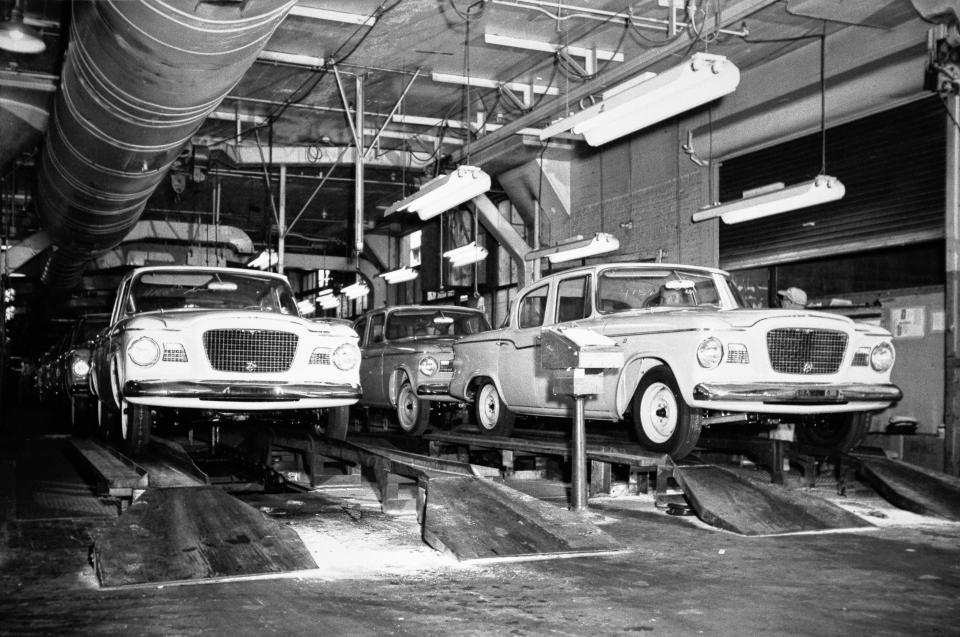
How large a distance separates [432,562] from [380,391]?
6581 millimetres

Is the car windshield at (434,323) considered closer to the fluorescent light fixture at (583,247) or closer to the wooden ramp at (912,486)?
the fluorescent light fixture at (583,247)

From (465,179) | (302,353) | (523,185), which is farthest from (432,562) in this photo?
(523,185)

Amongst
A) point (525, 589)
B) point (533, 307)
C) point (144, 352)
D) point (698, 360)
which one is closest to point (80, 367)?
point (144, 352)

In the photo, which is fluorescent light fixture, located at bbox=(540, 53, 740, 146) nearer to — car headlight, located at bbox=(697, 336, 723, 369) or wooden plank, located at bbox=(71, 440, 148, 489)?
car headlight, located at bbox=(697, 336, 723, 369)

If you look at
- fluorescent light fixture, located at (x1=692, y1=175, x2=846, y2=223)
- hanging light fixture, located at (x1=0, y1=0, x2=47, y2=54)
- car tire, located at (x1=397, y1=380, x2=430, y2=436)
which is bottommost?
car tire, located at (x1=397, y1=380, x2=430, y2=436)

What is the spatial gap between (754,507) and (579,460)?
1265mm

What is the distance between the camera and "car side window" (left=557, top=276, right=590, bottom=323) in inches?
331

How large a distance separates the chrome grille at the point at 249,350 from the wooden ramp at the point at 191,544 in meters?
1.68

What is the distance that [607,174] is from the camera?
52.3 ft

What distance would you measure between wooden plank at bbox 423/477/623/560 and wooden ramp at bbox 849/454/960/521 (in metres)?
2.76

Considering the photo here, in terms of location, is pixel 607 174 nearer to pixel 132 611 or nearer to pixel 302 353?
pixel 302 353

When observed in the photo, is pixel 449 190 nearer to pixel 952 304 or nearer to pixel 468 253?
pixel 468 253

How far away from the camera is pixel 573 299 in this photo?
28.0 ft

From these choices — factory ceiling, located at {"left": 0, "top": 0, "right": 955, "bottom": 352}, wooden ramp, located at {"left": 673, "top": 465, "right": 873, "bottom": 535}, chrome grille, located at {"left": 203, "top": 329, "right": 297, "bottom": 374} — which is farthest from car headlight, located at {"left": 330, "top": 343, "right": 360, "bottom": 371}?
factory ceiling, located at {"left": 0, "top": 0, "right": 955, "bottom": 352}
